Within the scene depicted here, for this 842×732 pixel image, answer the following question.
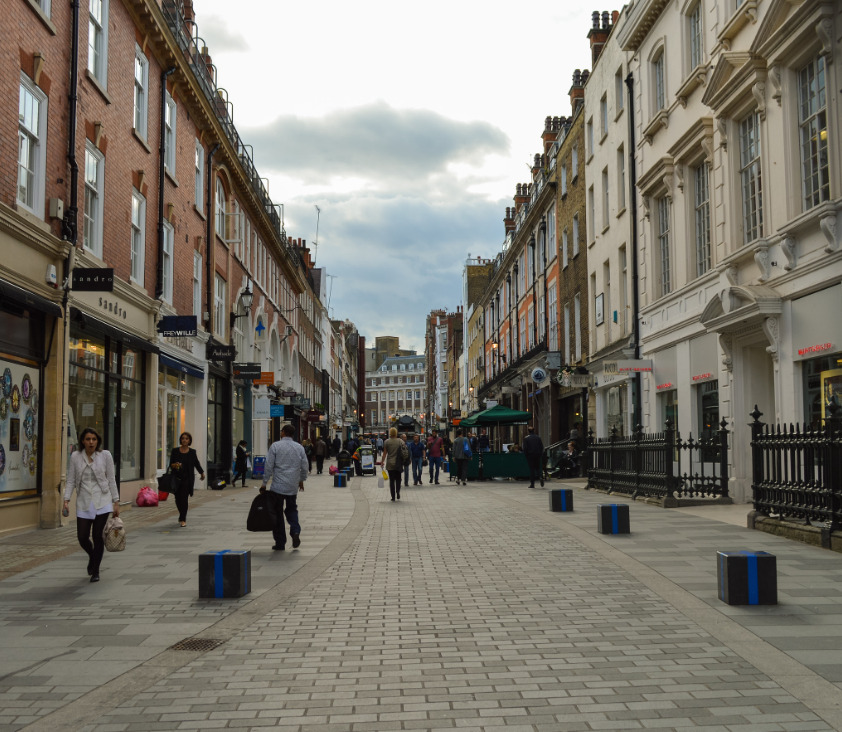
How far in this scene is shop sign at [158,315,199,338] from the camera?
19.8 meters

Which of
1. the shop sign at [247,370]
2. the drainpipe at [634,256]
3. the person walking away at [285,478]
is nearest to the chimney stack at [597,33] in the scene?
the drainpipe at [634,256]

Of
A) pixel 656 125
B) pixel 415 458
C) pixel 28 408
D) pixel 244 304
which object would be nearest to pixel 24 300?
pixel 28 408

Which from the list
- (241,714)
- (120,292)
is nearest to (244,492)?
(120,292)

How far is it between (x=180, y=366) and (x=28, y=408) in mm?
8929

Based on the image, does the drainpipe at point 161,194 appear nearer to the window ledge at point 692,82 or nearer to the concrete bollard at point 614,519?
the window ledge at point 692,82

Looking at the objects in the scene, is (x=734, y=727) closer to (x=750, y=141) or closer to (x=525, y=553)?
(x=525, y=553)

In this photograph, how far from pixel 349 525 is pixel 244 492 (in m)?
10.4

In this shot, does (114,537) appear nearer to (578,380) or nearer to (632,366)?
(632,366)

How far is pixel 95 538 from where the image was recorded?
364 inches

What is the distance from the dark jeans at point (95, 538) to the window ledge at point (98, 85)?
381 inches

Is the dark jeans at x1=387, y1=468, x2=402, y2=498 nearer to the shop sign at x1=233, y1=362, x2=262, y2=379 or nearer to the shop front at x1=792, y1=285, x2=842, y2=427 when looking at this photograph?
the shop sign at x1=233, y1=362, x2=262, y2=379

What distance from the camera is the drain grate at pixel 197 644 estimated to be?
625 centimetres

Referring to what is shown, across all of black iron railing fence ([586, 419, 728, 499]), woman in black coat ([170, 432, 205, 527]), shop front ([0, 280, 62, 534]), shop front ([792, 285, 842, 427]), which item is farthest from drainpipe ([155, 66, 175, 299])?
shop front ([792, 285, 842, 427])

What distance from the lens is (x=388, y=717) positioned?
4.70 meters
